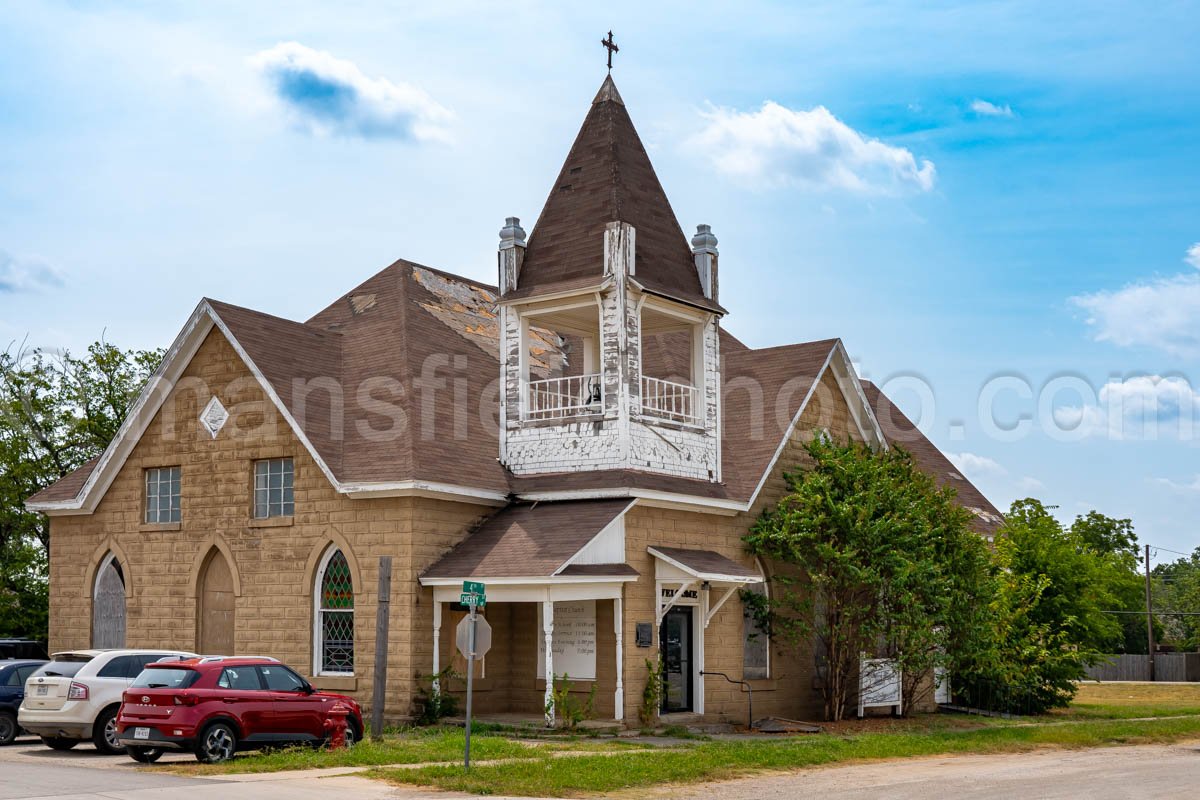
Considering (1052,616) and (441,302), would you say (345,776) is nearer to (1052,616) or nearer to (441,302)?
(441,302)

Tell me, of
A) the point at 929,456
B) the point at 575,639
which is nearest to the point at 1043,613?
the point at 929,456

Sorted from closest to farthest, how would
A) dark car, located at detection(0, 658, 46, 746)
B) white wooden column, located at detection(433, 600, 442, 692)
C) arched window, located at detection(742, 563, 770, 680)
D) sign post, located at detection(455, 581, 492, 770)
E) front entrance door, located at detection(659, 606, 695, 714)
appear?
1. sign post, located at detection(455, 581, 492, 770)
2. dark car, located at detection(0, 658, 46, 746)
3. white wooden column, located at detection(433, 600, 442, 692)
4. front entrance door, located at detection(659, 606, 695, 714)
5. arched window, located at detection(742, 563, 770, 680)

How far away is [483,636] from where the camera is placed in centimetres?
1848

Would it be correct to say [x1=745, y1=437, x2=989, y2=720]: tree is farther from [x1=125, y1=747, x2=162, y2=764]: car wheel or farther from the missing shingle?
[x1=125, y1=747, x2=162, y2=764]: car wheel

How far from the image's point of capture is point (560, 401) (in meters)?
28.5

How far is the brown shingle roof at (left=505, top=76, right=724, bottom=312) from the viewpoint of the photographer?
27.2 m

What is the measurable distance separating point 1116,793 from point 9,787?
13386 mm

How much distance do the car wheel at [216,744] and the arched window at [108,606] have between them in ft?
34.7

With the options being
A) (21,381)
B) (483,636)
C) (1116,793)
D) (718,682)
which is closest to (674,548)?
(718,682)

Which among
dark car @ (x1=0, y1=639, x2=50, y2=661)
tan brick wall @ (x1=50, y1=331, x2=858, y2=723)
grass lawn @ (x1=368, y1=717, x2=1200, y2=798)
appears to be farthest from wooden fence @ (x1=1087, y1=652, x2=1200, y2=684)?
dark car @ (x1=0, y1=639, x2=50, y2=661)

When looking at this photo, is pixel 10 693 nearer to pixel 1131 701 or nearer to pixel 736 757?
pixel 736 757

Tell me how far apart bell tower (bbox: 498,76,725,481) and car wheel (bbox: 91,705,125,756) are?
30.4 ft

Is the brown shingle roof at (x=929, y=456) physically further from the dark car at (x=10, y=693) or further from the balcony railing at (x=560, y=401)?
the dark car at (x=10, y=693)

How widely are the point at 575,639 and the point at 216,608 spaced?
7.57 meters
